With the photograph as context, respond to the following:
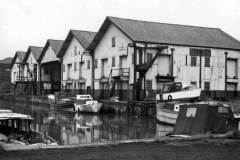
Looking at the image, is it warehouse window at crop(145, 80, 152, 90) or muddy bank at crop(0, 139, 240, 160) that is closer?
muddy bank at crop(0, 139, 240, 160)

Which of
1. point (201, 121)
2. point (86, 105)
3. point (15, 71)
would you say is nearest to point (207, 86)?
point (86, 105)

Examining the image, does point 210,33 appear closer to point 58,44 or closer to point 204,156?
point 58,44

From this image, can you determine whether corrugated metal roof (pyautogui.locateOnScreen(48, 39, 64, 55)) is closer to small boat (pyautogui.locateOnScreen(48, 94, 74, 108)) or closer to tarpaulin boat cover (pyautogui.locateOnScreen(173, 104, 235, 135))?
small boat (pyautogui.locateOnScreen(48, 94, 74, 108))

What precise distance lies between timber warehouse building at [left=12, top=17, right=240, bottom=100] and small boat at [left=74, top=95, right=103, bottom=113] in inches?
151

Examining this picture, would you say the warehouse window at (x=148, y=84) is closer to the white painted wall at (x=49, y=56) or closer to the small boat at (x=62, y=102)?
the small boat at (x=62, y=102)

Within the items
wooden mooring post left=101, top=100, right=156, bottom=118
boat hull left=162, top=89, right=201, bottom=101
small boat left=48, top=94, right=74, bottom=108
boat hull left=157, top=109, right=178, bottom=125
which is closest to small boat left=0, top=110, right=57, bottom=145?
boat hull left=157, top=109, right=178, bottom=125

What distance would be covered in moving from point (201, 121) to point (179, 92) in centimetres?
1501

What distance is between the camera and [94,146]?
12.6m

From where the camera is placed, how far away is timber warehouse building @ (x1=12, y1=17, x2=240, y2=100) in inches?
1566

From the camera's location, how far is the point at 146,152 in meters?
11.6

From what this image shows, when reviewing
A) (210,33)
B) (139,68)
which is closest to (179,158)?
(139,68)

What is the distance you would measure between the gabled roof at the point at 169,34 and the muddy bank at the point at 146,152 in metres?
26.7

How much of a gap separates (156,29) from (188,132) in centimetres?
2718

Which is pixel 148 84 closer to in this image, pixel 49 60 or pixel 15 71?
pixel 49 60
